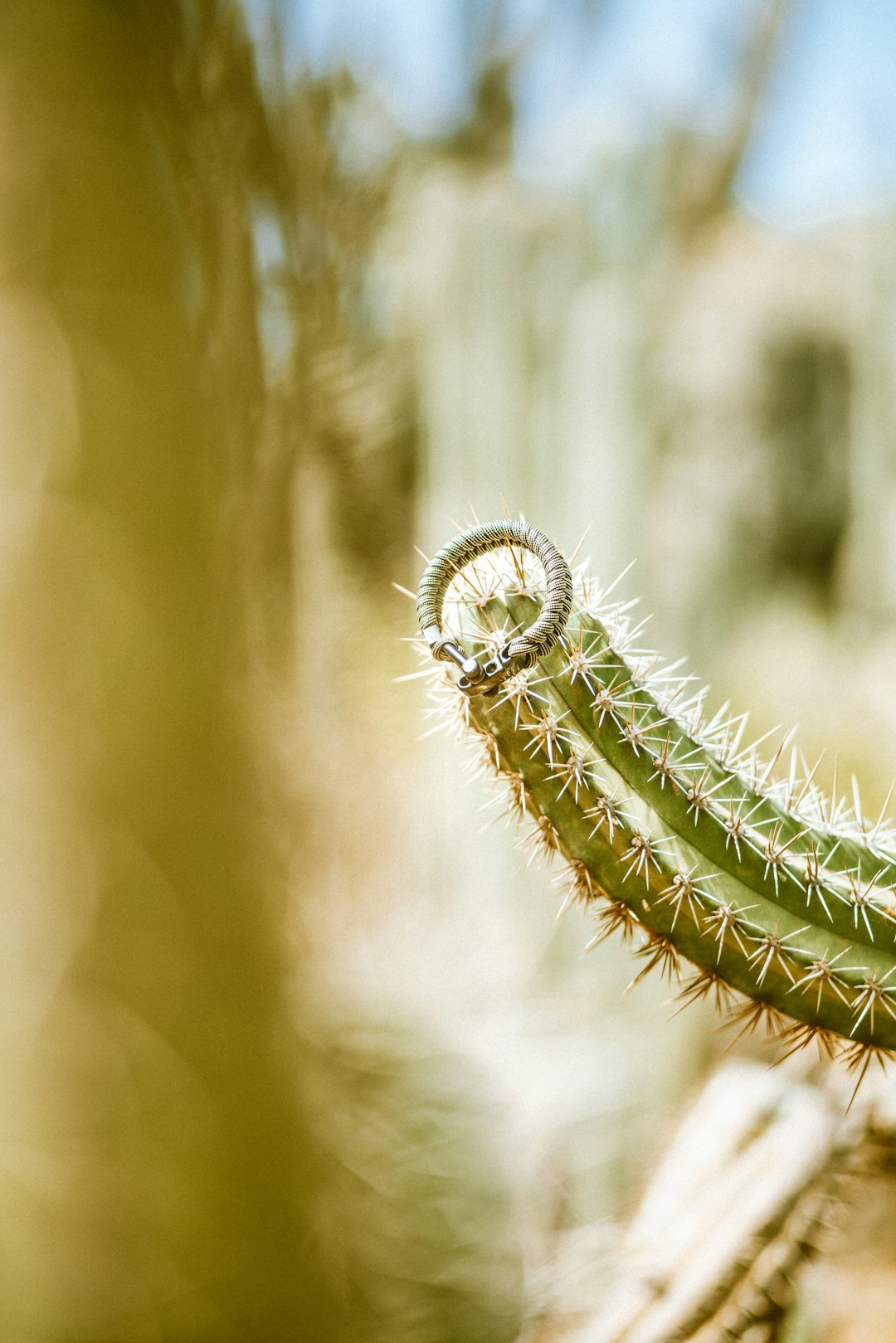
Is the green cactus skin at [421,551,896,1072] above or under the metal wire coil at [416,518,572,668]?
under

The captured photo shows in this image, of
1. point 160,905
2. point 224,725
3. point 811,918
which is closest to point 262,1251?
point 160,905

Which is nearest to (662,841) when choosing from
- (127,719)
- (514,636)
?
(514,636)

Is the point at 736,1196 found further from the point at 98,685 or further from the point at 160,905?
the point at 98,685

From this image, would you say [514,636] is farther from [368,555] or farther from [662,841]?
[368,555]

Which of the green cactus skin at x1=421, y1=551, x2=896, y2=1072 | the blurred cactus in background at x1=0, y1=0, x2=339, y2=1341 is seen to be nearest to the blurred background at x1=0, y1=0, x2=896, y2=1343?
the blurred cactus in background at x1=0, y1=0, x2=339, y2=1341

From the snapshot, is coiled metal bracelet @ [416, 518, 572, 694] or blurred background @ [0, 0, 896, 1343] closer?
coiled metal bracelet @ [416, 518, 572, 694]

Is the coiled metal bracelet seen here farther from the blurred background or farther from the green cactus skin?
the blurred background
